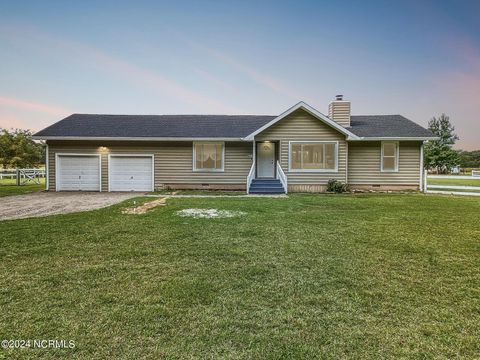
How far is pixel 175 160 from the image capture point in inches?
609

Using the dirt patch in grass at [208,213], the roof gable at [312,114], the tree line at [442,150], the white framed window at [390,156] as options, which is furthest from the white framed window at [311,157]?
the tree line at [442,150]

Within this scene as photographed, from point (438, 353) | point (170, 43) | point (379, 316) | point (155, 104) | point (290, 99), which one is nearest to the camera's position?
point (438, 353)

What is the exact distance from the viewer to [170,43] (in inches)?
722

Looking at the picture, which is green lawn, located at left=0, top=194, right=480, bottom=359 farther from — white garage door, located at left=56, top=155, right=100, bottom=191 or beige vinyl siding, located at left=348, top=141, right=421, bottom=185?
white garage door, located at left=56, top=155, right=100, bottom=191

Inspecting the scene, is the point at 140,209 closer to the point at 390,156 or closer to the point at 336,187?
the point at 336,187

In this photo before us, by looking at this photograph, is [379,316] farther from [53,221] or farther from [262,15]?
[262,15]

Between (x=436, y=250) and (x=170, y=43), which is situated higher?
(x=170, y=43)

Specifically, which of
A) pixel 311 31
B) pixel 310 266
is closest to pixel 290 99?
pixel 311 31

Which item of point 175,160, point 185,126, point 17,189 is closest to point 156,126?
point 185,126

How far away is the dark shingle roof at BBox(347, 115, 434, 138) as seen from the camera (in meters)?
14.8

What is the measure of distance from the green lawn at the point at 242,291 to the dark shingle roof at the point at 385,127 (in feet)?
31.5

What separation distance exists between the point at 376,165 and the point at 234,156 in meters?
8.05

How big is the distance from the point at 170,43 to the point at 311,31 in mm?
9386

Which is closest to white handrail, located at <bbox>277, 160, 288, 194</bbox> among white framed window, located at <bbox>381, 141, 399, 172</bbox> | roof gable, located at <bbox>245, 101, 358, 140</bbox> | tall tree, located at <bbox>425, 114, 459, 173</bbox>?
roof gable, located at <bbox>245, 101, 358, 140</bbox>
